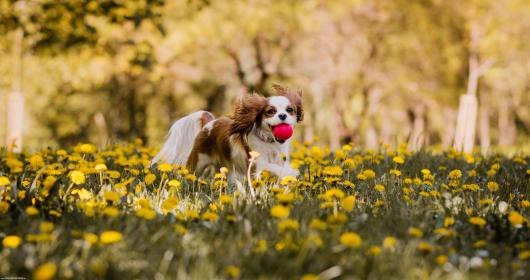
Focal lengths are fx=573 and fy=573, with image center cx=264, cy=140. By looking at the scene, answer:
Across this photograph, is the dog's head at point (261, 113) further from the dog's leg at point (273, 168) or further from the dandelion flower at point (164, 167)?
the dandelion flower at point (164, 167)

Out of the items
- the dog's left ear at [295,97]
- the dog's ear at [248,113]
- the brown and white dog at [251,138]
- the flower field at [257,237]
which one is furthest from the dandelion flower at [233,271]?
the dog's left ear at [295,97]

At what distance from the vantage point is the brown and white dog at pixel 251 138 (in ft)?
14.8

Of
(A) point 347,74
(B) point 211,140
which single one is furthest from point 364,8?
(B) point 211,140

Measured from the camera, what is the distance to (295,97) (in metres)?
4.85

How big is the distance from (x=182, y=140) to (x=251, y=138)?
94 cm

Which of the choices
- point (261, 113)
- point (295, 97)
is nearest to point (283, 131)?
point (261, 113)

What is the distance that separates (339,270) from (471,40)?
60.5ft

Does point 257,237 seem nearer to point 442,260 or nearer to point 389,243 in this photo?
point 389,243

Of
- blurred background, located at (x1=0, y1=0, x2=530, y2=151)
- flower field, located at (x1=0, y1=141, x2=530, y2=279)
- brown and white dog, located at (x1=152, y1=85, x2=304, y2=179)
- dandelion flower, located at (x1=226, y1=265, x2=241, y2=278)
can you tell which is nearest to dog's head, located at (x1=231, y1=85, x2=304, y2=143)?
brown and white dog, located at (x1=152, y1=85, x2=304, y2=179)

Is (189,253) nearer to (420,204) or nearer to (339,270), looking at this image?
(339,270)

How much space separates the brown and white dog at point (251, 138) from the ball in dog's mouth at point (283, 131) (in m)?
0.03

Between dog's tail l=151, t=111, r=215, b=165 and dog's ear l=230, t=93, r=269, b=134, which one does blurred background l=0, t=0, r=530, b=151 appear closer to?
dog's tail l=151, t=111, r=215, b=165

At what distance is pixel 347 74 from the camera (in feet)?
70.5

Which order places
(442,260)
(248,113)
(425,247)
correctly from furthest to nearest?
(248,113), (425,247), (442,260)
